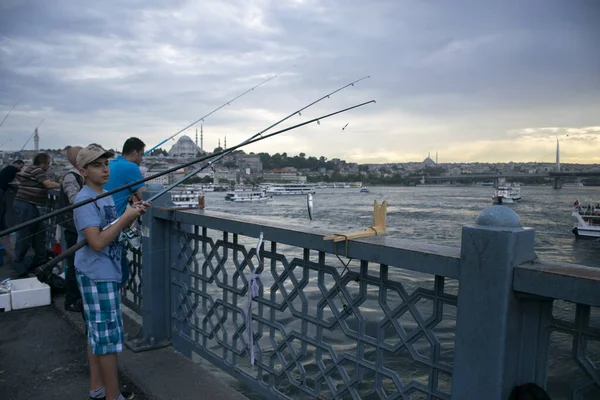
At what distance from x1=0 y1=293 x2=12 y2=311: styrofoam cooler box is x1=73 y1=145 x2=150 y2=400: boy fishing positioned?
2.56 metres

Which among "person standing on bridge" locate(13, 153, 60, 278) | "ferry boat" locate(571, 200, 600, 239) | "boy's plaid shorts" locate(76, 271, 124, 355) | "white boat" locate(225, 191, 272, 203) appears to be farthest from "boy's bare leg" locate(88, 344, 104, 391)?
"white boat" locate(225, 191, 272, 203)

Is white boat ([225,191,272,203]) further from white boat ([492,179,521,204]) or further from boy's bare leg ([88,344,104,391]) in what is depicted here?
boy's bare leg ([88,344,104,391])

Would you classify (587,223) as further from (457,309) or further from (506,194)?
(457,309)

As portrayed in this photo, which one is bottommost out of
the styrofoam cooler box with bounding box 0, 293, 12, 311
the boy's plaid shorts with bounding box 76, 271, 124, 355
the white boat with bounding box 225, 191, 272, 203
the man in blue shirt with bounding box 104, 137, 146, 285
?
the white boat with bounding box 225, 191, 272, 203

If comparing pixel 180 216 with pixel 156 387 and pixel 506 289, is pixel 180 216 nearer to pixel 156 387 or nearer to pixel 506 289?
pixel 156 387

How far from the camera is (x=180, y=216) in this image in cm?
328

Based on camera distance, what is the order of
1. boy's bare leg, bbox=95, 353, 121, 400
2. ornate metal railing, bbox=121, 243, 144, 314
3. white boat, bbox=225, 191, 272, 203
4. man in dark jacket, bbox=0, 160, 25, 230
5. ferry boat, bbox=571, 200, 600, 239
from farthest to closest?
white boat, bbox=225, 191, 272, 203 < ferry boat, bbox=571, 200, 600, 239 < man in dark jacket, bbox=0, 160, 25, 230 < ornate metal railing, bbox=121, 243, 144, 314 < boy's bare leg, bbox=95, 353, 121, 400

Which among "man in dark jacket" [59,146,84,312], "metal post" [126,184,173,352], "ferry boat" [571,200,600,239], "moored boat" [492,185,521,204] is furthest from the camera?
"moored boat" [492,185,521,204]

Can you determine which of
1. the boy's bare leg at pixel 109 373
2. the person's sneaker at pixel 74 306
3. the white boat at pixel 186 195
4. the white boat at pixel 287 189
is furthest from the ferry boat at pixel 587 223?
the white boat at pixel 287 189

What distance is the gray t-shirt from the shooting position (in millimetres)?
2400

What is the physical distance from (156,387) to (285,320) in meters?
5.44

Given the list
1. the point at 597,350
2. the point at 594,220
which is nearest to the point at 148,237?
the point at 597,350

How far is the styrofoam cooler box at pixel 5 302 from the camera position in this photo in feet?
14.6

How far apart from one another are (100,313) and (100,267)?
260mm
